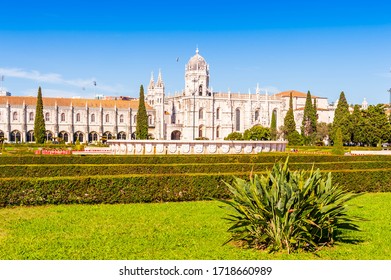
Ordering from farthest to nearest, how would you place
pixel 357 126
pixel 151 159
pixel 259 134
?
pixel 259 134 → pixel 357 126 → pixel 151 159

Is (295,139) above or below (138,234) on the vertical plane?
above

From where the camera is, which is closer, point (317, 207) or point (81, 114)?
point (317, 207)

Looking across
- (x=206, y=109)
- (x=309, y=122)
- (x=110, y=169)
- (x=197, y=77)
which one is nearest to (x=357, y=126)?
(x=309, y=122)

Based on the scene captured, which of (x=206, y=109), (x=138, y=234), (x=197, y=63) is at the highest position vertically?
(x=197, y=63)

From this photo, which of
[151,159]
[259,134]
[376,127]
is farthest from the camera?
[259,134]

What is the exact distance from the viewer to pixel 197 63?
84938 mm

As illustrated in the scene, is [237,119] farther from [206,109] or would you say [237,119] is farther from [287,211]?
[287,211]

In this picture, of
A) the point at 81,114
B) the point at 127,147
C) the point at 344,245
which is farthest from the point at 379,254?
the point at 81,114

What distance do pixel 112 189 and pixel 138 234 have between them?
4.40 m

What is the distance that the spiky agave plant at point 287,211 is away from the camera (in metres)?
8.34

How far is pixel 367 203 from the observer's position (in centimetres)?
1455

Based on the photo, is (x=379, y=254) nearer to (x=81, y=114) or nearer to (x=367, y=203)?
(x=367, y=203)

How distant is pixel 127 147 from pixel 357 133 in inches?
1252

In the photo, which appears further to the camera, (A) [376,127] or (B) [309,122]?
(B) [309,122]
